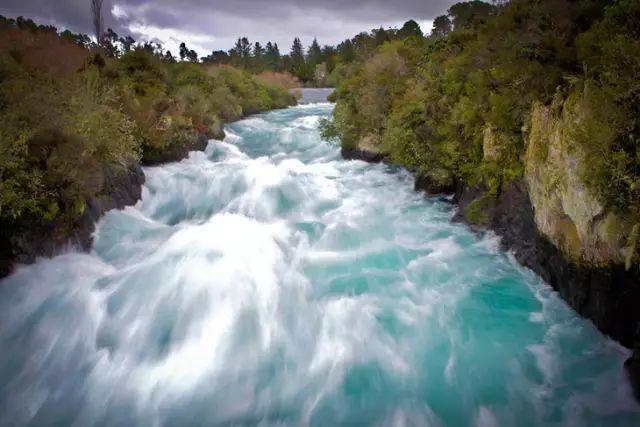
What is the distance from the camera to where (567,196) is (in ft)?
20.0

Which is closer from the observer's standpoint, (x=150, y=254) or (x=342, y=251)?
(x=150, y=254)

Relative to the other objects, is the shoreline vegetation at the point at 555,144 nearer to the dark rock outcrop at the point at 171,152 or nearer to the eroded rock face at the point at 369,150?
the eroded rock face at the point at 369,150

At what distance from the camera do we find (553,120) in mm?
6711

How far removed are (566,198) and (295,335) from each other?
5.04m

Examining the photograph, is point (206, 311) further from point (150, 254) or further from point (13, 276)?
point (13, 276)

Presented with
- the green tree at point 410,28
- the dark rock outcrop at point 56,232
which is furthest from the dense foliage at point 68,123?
the green tree at point 410,28

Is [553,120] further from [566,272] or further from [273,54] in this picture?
[273,54]

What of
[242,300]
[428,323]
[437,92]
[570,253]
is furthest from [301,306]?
[437,92]

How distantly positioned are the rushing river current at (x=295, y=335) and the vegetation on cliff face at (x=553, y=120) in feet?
5.54

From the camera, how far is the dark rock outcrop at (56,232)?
7.34 m

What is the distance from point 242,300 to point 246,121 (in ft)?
85.4

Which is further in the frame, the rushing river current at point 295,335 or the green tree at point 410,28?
the green tree at point 410,28

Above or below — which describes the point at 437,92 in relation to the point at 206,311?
above

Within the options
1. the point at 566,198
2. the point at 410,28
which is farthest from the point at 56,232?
the point at 410,28
